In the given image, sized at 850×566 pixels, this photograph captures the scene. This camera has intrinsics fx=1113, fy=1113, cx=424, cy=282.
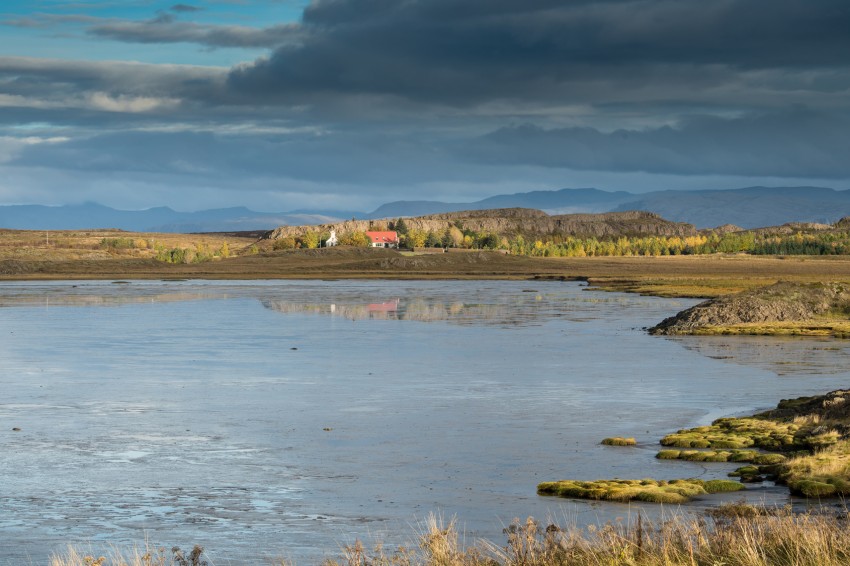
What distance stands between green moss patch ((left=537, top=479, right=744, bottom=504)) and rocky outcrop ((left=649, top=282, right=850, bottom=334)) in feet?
106

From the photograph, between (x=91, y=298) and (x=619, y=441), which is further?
(x=91, y=298)

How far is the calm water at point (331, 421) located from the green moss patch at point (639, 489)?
1.19 ft

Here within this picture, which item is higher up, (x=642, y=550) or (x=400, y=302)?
(x=400, y=302)

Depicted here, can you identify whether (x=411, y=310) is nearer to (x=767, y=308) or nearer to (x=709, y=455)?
(x=767, y=308)

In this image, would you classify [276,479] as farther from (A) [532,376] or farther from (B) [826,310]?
(B) [826,310]

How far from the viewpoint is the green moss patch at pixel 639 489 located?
16.4 m

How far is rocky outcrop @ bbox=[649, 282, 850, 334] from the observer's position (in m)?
50.8

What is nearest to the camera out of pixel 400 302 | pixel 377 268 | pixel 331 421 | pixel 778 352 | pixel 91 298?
pixel 331 421

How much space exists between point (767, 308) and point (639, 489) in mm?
39834

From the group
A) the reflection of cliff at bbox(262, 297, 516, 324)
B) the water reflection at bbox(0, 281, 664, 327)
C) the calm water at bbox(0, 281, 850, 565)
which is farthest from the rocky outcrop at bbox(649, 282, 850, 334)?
the reflection of cliff at bbox(262, 297, 516, 324)

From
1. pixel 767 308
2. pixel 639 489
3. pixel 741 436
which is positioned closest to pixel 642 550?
pixel 639 489

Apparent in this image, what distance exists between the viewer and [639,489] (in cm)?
1661

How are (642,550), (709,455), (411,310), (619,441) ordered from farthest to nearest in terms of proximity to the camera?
1. (411,310)
2. (619,441)
3. (709,455)
4. (642,550)

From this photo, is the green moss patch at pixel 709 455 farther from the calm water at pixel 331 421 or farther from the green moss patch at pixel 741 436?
the green moss patch at pixel 741 436
